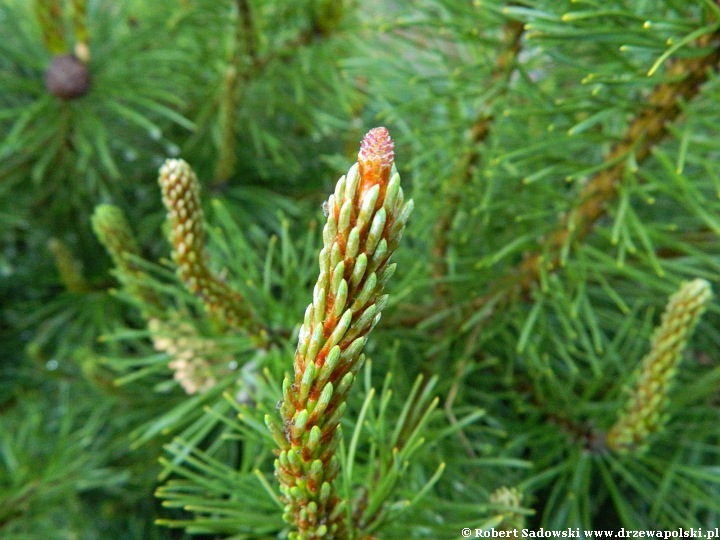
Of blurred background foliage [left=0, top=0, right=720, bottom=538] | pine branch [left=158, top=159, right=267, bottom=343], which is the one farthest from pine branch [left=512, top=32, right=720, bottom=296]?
pine branch [left=158, top=159, right=267, bottom=343]

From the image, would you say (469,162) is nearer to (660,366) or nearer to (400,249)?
(400,249)

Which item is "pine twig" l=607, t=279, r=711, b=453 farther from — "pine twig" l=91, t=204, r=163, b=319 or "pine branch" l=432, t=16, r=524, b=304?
"pine twig" l=91, t=204, r=163, b=319

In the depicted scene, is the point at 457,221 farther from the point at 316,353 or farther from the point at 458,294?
the point at 316,353

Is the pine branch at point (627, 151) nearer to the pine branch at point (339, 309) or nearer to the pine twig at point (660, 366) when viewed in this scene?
the pine twig at point (660, 366)

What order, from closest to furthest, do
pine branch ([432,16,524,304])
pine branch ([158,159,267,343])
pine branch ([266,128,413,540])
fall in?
pine branch ([266,128,413,540]) → pine branch ([158,159,267,343]) → pine branch ([432,16,524,304])

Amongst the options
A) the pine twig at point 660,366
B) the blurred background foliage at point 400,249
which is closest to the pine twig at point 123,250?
the blurred background foliage at point 400,249

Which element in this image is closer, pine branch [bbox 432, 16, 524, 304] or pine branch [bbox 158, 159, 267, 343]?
pine branch [bbox 158, 159, 267, 343]

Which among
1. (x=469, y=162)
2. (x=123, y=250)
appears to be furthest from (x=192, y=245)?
(x=469, y=162)

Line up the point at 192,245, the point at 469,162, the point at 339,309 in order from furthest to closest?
1. the point at 469,162
2. the point at 192,245
3. the point at 339,309
